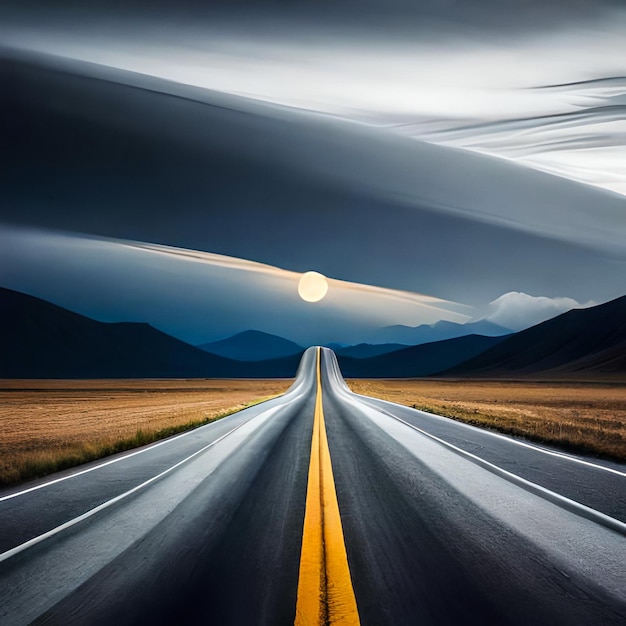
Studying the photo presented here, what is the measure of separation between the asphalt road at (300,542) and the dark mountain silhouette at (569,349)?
141 m

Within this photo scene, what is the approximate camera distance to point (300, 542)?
15.9ft

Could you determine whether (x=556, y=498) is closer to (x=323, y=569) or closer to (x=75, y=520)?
(x=323, y=569)

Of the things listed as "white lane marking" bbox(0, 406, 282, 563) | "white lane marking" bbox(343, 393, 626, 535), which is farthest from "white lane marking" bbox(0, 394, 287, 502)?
"white lane marking" bbox(343, 393, 626, 535)

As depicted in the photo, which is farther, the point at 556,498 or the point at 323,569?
the point at 556,498

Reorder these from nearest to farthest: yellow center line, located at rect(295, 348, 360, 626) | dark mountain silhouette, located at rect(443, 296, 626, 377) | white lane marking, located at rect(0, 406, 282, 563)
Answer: yellow center line, located at rect(295, 348, 360, 626), white lane marking, located at rect(0, 406, 282, 563), dark mountain silhouette, located at rect(443, 296, 626, 377)

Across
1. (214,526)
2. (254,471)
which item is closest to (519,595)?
(214,526)

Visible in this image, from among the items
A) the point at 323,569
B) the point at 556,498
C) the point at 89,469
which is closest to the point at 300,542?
the point at 323,569

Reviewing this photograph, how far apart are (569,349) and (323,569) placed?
189 meters

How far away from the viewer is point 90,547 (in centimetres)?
479

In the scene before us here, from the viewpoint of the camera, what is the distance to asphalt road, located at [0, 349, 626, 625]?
3527 mm

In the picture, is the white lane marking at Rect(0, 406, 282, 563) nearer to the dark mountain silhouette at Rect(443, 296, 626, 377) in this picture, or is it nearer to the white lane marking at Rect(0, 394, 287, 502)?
the white lane marking at Rect(0, 394, 287, 502)

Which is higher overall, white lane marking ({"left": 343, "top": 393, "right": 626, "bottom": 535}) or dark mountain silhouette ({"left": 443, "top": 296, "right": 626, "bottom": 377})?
dark mountain silhouette ({"left": 443, "top": 296, "right": 626, "bottom": 377})

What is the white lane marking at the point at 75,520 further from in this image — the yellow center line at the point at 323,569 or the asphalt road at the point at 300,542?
the yellow center line at the point at 323,569

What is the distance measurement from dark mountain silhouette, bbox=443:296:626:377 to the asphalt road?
14069 cm
